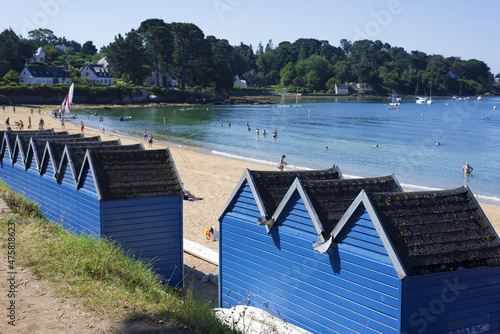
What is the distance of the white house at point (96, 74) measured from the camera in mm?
A: 120125

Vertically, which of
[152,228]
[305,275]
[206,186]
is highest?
[305,275]

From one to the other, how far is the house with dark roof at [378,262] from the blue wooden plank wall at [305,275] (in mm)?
17

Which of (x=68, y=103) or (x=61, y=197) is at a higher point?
(x=68, y=103)

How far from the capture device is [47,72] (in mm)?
107000

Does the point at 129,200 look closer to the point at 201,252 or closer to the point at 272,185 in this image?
the point at 272,185

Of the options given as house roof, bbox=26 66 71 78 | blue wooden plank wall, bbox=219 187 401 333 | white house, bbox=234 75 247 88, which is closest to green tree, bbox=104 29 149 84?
house roof, bbox=26 66 71 78

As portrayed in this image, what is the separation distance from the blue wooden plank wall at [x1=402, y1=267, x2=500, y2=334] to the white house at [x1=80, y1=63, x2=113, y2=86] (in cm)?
11876

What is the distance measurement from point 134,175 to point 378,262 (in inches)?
258

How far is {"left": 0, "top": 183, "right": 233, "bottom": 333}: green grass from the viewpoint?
6504mm

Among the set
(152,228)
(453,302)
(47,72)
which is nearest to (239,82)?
(47,72)

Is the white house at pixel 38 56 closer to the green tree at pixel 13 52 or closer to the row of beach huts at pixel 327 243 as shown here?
the green tree at pixel 13 52

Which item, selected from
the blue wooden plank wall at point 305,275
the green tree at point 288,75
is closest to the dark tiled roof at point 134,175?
the blue wooden plank wall at point 305,275

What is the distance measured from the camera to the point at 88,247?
850 cm

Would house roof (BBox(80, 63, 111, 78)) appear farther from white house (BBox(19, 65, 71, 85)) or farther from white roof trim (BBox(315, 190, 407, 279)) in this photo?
white roof trim (BBox(315, 190, 407, 279))
